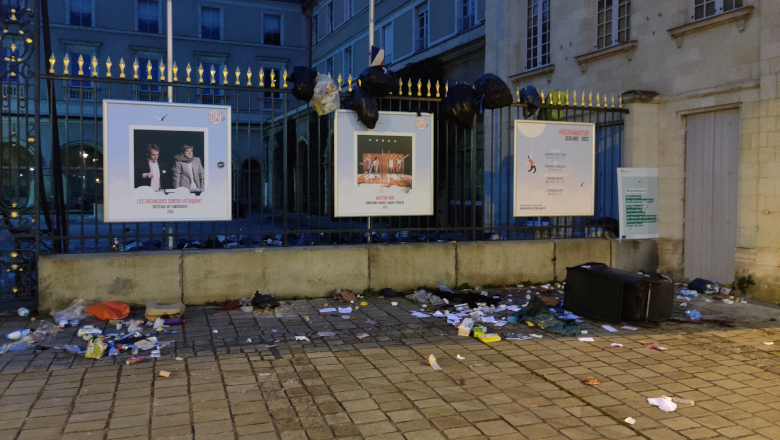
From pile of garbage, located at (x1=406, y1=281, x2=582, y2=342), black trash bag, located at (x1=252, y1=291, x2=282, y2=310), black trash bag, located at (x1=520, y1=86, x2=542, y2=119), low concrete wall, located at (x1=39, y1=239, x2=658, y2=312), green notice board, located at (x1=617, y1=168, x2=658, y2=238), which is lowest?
pile of garbage, located at (x1=406, y1=281, x2=582, y2=342)

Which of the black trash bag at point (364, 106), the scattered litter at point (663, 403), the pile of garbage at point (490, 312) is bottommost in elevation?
the scattered litter at point (663, 403)

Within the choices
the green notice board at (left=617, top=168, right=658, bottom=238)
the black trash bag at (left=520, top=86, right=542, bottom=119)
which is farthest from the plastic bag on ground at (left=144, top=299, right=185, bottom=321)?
the green notice board at (left=617, top=168, right=658, bottom=238)

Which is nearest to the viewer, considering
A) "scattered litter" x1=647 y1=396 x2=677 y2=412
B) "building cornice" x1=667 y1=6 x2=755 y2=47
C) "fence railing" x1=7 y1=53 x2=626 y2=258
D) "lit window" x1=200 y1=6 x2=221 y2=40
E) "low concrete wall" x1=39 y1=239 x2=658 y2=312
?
"scattered litter" x1=647 y1=396 x2=677 y2=412

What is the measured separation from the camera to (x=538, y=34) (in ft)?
45.4

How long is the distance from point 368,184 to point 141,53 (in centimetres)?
3316

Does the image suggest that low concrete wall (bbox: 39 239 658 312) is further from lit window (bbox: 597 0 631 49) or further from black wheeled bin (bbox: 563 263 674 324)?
lit window (bbox: 597 0 631 49)

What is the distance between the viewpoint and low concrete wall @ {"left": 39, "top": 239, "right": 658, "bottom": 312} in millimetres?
6746

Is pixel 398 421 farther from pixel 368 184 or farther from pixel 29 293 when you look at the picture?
pixel 29 293

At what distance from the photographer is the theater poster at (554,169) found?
8.62m

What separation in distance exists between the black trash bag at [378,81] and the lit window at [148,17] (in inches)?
1313

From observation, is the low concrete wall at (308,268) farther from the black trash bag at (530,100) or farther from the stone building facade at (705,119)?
the black trash bag at (530,100)

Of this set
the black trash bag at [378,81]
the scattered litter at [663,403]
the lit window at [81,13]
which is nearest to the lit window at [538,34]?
the black trash bag at [378,81]

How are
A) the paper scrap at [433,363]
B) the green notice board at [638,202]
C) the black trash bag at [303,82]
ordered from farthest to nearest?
the green notice board at [638,202], the black trash bag at [303,82], the paper scrap at [433,363]

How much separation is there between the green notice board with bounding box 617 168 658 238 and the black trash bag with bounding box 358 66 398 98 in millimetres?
4079
